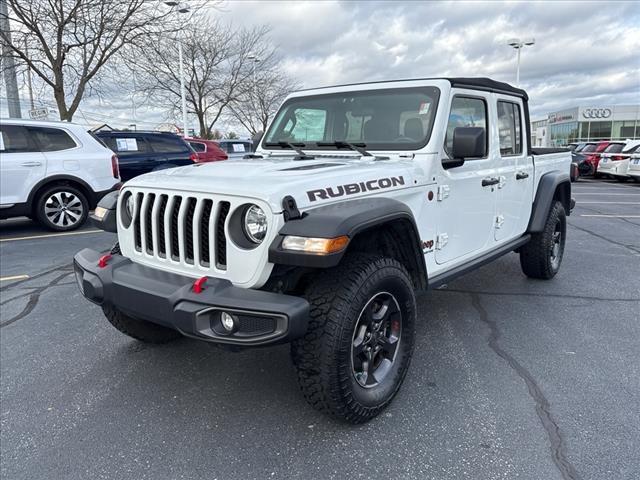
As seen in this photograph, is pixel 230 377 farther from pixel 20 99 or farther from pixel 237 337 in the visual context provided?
pixel 20 99

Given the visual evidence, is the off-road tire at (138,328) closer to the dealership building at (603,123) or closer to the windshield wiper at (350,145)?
the windshield wiper at (350,145)

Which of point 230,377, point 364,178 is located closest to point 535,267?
point 364,178

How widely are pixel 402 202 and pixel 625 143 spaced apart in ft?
62.6

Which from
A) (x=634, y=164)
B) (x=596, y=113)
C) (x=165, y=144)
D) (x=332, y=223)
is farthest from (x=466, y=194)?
(x=596, y=113)

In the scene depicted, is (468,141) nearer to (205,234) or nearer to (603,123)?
(205,234)

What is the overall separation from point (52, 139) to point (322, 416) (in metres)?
7.20

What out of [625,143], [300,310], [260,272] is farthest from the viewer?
[625,143]

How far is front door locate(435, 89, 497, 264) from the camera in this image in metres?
3.32

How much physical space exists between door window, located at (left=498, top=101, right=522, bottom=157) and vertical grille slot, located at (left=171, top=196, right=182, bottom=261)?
9.17ft

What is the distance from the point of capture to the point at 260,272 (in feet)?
7.48

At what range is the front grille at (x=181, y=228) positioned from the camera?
2.39 meters

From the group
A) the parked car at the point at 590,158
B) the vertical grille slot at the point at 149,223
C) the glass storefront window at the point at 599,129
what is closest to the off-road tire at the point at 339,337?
the vertical grille slot at the point at 149,223

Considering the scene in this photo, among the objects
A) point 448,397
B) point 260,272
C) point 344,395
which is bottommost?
point 448,397

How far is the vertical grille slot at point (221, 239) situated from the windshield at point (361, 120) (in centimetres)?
145
